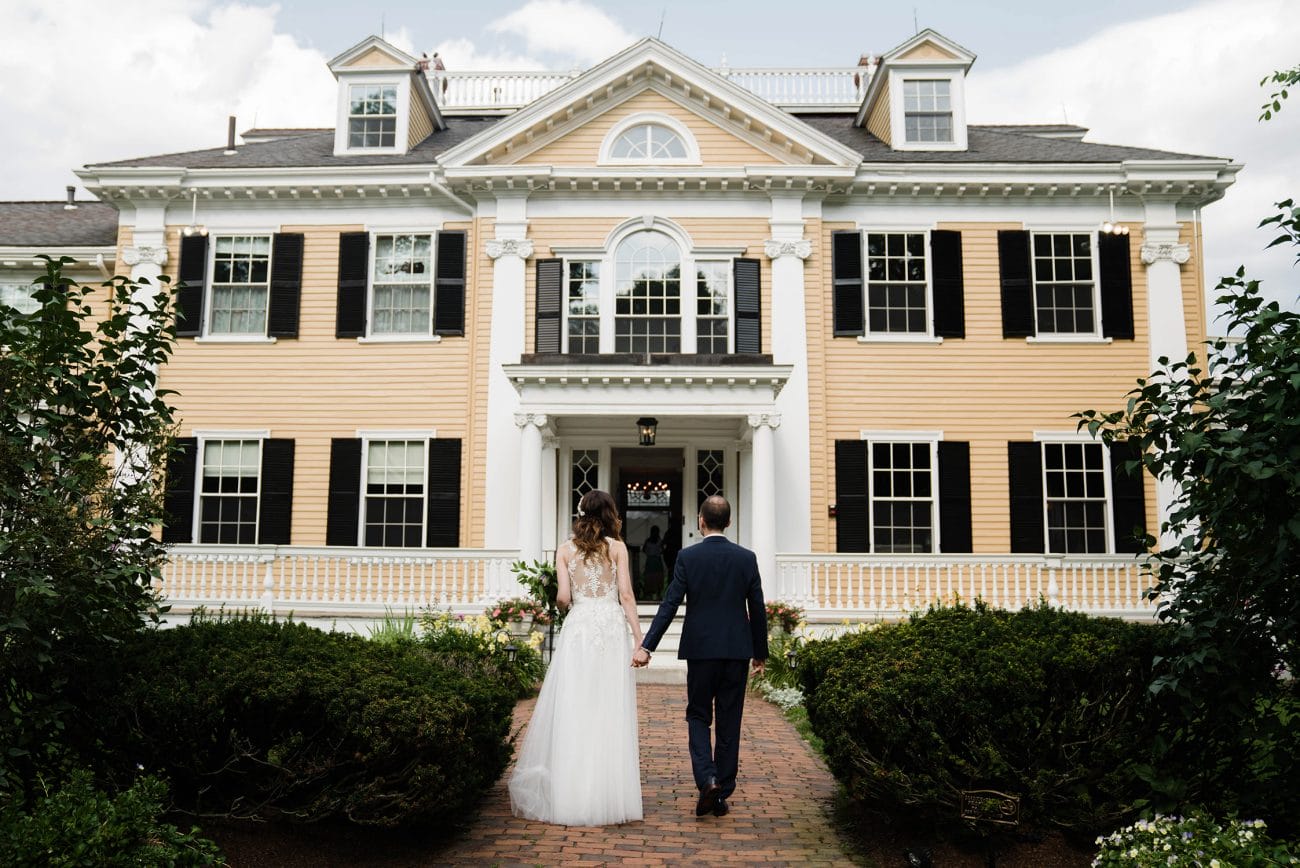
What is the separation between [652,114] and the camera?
53.9ft

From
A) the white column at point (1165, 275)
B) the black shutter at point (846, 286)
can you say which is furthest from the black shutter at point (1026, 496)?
the black shutter at point (846, 286)

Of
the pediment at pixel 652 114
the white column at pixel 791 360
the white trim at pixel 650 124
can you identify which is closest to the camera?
the white column at pixel 791 360

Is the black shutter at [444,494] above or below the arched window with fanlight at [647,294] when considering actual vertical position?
below

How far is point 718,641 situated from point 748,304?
33.5 ft

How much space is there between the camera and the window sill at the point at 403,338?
53.3 feet

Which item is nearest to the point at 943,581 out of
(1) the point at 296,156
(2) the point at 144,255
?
(1) the point at 296,156

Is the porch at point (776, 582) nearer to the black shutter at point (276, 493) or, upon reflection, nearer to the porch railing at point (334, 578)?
the porch railing at point (334, 578)

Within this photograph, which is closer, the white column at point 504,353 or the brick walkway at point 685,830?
the brick walkway at point 685,830

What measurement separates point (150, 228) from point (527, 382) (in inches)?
297

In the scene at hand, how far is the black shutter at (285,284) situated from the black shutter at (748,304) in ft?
24.0

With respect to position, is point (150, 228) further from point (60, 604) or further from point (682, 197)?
point (60, 604)

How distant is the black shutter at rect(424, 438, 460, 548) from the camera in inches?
615

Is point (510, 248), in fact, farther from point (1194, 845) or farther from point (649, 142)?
point (1194, 845)

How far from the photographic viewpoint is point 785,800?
6.84 metres
